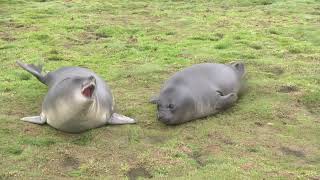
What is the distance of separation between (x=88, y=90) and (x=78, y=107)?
9.3 inches

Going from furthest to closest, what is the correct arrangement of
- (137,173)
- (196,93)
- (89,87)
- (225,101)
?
(225,101) → (196,93) → (89,87) → (137,173)

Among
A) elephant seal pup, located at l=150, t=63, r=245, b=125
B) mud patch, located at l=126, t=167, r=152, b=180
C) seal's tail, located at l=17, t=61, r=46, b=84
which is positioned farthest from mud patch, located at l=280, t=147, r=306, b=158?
seal's tail, located at l=17, t=61, r=46, b=84

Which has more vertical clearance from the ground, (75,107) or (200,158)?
(75,107)

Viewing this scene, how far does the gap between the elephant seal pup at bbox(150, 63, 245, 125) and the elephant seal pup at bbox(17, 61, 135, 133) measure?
1.79 feet

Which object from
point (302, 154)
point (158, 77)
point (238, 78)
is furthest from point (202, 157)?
point (158, 77)

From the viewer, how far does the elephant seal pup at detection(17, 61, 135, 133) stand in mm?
7082

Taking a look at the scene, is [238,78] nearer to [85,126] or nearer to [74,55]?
[85,126]

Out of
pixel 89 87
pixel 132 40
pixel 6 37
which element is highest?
pixel 89 87

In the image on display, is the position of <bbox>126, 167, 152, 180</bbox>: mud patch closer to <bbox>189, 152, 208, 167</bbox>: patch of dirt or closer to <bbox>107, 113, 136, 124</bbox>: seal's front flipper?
<bbox>189, 152, 208, 167</bbox>: patch of dirt

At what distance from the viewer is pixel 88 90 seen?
7113mm

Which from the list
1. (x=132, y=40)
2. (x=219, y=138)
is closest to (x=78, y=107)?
(x=219, y=138)

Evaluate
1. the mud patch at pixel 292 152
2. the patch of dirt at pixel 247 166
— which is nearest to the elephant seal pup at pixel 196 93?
the mud patch at pixel 292 152

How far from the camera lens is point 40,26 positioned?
15.0m

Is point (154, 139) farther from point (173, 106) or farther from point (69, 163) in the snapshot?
point (69, 163)
